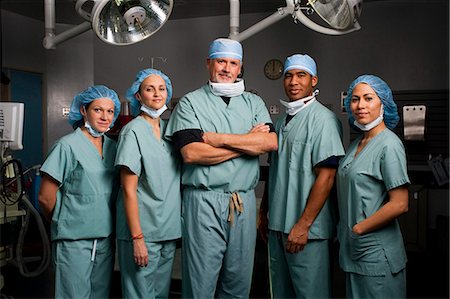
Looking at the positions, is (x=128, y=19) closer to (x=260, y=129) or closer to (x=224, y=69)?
(x=224, y=69)

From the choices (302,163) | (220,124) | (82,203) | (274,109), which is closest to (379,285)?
(302,163)

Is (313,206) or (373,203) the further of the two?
(313,206)

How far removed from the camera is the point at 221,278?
81.4 inches

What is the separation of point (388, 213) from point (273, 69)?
3.76 metres

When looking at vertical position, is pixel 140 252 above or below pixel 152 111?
below

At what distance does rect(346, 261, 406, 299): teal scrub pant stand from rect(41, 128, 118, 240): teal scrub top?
3.55 ft

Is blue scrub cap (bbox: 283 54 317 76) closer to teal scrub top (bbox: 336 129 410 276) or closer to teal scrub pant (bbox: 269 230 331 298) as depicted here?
teal scrub top (bbox: 336 129 410 276)

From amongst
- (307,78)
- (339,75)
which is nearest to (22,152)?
(339,75)

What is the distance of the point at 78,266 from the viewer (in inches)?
79.4

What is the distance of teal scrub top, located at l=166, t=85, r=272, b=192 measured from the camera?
1.96m

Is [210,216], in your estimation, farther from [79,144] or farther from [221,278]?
[79,144]

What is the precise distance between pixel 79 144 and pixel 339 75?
365 centimetres

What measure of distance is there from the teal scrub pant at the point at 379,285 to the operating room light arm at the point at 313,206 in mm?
254

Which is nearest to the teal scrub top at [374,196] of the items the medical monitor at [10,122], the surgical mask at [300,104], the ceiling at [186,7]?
the surgical mask at [300,104]
